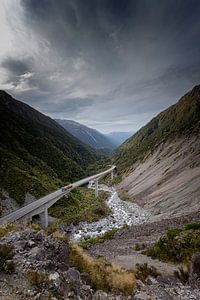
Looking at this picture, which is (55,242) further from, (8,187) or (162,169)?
(162,169)

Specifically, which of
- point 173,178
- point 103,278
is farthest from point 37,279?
point 173,178

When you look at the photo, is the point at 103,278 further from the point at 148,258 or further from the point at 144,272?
the point at 148,258

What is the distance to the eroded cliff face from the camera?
52562 mm

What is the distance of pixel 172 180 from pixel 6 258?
6147 cm

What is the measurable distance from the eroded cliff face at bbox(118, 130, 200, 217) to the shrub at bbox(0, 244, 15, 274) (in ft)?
129

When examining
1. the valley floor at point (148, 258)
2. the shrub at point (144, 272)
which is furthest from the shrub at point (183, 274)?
the shrub at point (144, 272)

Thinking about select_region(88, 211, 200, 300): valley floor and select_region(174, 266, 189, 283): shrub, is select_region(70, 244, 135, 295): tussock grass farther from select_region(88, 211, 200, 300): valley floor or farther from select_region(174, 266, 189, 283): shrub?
select_region(174, 266, 189, 283): shrub

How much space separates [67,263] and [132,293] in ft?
12.5

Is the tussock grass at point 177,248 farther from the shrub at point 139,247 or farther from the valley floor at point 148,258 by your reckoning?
the shrub at point 139,247

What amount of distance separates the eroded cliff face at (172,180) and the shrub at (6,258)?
3933cm

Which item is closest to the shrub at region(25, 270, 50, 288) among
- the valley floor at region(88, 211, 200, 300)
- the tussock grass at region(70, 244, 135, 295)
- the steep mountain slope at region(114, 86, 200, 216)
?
the tussock grass at region(70, 244, 135, 295)

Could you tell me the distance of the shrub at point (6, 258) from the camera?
1112 centimetres

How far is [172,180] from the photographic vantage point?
69.0 metres

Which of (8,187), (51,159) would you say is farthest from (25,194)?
(51,159)
